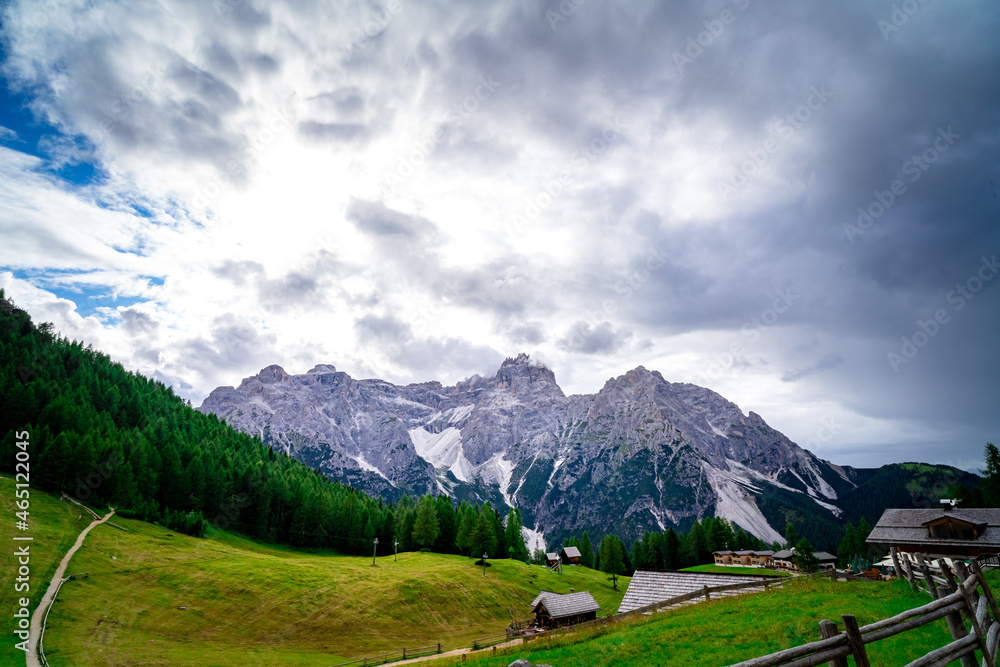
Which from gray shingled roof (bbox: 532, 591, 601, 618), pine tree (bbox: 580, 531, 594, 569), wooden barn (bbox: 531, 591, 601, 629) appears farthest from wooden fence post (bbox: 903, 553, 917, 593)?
pine tree (bbox: 580, 531, 594, 569)

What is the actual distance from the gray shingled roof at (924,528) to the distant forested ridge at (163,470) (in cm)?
7915

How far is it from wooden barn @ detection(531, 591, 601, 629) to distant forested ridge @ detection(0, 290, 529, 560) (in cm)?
5299

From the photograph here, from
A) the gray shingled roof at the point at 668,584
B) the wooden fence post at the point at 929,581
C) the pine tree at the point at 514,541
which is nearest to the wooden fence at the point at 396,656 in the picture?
the gray shingled roof at the point at 668,584

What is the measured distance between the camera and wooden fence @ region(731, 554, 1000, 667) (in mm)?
7270

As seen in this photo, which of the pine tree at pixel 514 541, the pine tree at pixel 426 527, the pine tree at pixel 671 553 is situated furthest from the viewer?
the pine tree at pixel 671 553

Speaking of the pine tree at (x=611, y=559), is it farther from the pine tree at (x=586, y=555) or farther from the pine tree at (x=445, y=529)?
the pine tree at (x=445, y=529)

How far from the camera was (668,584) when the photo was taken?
38438mm

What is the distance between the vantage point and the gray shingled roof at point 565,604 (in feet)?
174

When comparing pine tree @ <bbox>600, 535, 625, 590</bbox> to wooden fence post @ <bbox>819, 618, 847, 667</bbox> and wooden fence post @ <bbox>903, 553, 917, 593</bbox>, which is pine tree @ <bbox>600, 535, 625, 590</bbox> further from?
wooden fence post @ <bbox>819, 618, 847, 667</bbox>

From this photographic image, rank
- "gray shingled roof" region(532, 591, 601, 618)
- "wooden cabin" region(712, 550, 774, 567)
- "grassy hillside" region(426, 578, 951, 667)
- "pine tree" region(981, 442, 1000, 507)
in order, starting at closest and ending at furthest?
"grassy hillside" region(426, 578, 951, 667) < "gray shingled roof" region(532, 591, 601, 618) < "pine tree" region(981, 442, 1000, 507) < "wooden cabin" region(712, 550, 774, 567)

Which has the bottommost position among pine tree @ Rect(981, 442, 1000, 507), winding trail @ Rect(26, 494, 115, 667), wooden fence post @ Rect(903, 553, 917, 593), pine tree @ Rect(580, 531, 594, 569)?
pine tree @ Rect(580, 531, 594, 569)

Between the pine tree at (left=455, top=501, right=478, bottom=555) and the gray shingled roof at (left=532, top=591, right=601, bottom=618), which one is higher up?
the pine tree at (left=455, top=501, right=478, bottom=555)

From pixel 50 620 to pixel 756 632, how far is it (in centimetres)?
5858

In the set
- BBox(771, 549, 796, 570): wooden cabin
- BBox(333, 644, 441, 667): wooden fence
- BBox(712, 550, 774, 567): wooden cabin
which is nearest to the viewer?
BBox(333, 644, 441, 667): wooden fence
